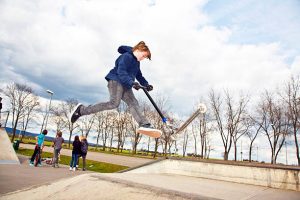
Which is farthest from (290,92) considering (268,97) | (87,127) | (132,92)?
(87,127)

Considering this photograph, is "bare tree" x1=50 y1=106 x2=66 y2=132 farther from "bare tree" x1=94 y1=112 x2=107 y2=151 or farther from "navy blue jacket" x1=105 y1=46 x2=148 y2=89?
"navy blue jacket" x1=105 y1=46 x2=148 y2=89

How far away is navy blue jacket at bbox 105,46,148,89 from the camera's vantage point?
153 inches

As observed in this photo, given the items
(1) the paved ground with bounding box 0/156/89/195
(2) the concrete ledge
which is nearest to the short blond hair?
(1) the paved ground with bounding box 0/156/89/195

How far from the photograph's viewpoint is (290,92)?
26328 millimetres

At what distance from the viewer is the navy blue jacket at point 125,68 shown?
3.89 meters

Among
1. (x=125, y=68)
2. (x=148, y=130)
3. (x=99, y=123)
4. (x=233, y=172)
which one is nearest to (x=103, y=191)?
(x=148, y=130)

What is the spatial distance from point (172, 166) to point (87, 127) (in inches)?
1731

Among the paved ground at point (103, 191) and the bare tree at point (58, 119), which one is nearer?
the paved ground at point (103, 191)

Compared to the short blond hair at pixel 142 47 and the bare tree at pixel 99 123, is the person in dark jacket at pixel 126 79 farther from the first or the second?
the bare tree at pixel 99 123

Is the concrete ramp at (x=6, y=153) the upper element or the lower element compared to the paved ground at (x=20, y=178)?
upper

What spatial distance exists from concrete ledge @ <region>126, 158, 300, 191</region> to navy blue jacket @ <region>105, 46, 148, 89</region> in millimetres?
5252

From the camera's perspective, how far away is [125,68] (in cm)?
400


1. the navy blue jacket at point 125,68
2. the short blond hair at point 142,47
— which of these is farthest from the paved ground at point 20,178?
the short blond hair at point 142,47

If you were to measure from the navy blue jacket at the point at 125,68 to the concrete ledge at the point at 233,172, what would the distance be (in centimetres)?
525
